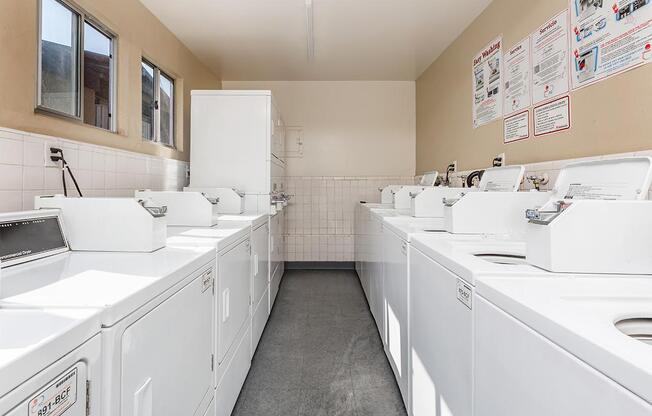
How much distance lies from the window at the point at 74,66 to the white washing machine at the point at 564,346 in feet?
7.35

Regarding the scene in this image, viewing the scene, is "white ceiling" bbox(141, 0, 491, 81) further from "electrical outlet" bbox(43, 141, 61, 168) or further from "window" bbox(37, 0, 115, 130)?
"electrical outlet" bbox(43, 141, 61, 168)

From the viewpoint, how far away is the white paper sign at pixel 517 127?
225 centimetres

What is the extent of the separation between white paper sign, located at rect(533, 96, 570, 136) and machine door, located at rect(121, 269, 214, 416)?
207cm

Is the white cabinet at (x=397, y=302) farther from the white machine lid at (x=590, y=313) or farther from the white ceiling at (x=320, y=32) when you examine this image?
the white ceiling at (x=320, y=32)

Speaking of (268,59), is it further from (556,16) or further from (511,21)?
(556,16)

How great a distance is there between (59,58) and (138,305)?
1.93 meters

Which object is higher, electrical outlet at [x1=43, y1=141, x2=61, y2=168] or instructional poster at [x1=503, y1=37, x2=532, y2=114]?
instructional poster at [x1=503, y1=37, x2=532, y2=114]

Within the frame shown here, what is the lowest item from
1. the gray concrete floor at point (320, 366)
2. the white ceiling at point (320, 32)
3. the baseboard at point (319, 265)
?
the gray concrete floor at point (320, 366)

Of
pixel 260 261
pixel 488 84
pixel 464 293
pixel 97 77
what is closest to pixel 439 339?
pixel 464 293

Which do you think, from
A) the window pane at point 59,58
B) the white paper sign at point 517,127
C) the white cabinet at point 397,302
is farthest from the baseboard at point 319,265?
the window pane at point 59,58

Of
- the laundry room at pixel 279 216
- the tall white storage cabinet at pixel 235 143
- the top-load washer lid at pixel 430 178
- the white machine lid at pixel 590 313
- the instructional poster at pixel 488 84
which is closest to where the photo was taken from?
the white machine lid at pixel 590 313

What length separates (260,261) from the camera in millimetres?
2488

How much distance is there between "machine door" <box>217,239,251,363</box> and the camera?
148 centimetres

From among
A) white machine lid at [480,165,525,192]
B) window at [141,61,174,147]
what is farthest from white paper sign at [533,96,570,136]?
window at [141,61,174,147]
